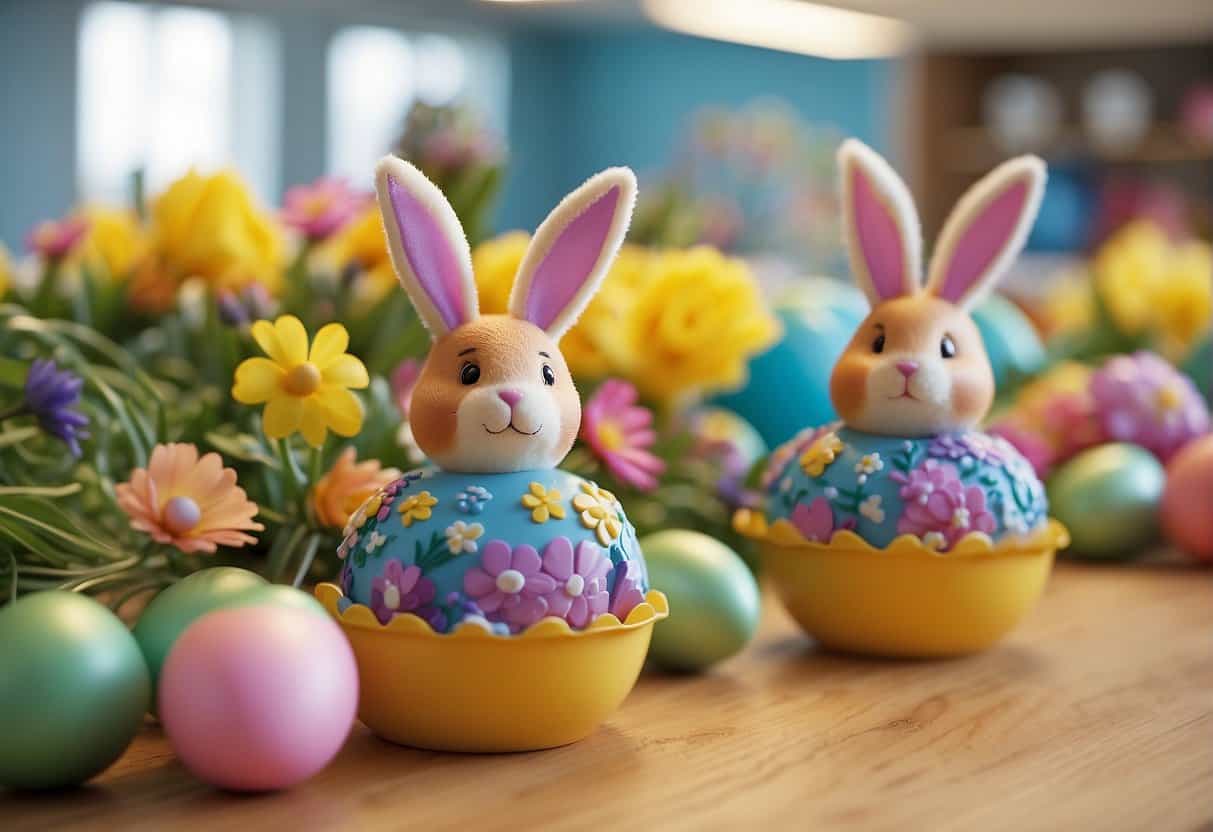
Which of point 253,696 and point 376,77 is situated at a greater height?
point 376,77

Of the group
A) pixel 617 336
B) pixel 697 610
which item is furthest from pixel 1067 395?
pixel 697 610

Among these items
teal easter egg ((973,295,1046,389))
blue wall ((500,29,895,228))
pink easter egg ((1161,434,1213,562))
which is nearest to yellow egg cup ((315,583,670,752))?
pink easter egg ((1161,434,1213,562))

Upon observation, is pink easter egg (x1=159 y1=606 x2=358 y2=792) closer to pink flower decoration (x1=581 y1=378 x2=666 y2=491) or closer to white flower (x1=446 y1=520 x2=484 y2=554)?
white flower (x1=446 y1=520 x2=484 y2=554)

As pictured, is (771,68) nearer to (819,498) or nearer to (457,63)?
(457,63)

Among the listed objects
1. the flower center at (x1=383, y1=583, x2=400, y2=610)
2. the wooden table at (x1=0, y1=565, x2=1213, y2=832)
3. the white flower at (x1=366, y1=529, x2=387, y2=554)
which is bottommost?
the wooden table at (x1=0, y1=565, x2=1213, y2=832)

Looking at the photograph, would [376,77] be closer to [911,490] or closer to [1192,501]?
[1192,501]

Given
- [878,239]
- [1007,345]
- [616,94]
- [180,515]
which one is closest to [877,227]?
[878,239]

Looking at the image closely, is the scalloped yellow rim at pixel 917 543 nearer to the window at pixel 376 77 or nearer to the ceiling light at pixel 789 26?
the ceiling light at pixel 789 26
